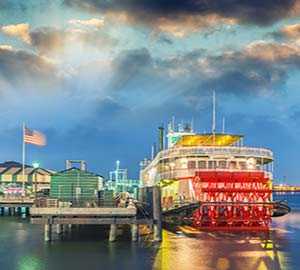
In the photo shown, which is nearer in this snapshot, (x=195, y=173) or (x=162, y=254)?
(x=162, y=254)

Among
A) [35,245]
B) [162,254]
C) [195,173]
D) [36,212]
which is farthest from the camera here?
[195,173]

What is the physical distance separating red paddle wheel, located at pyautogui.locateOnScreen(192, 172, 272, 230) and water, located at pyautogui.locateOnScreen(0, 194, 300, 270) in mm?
2730

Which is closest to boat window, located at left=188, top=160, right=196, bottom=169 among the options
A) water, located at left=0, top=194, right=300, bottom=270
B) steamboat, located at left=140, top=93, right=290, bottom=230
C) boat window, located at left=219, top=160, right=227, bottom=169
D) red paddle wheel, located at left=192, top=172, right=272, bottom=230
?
steamboat, located at left=140, top=93, right=290, bottom=230

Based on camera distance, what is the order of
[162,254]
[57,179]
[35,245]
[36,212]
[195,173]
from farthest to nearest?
[57,179] → [195,173] → [35,245] → [36,212] → [162,254]

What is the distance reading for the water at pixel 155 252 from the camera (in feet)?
66.6

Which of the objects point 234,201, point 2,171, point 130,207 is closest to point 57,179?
point 234,201

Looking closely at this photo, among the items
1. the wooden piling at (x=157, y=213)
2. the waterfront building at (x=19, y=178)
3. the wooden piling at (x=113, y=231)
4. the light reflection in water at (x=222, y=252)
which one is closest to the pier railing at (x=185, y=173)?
the light reflection in water at (x=222, y=252)

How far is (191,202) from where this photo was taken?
108ft

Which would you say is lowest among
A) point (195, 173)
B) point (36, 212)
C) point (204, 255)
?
point (204, 255)

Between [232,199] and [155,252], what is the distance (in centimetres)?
1255

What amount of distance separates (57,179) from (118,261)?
23034mm

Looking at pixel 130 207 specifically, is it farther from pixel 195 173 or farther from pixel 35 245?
pixel 195 173

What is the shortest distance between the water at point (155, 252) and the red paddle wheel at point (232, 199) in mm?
2730

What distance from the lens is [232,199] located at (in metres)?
34.3
